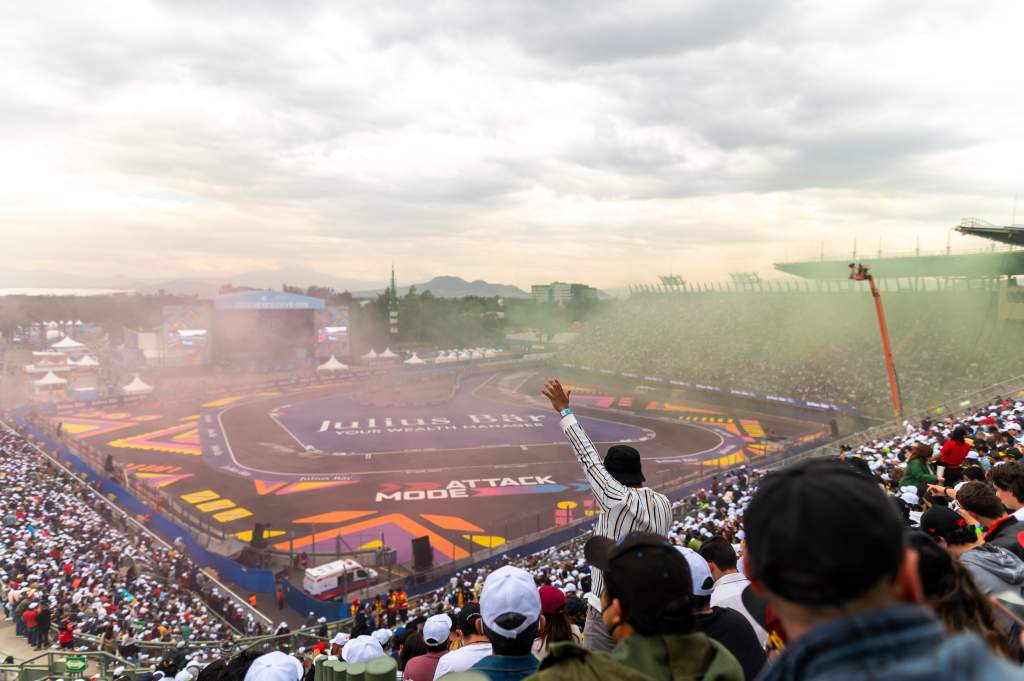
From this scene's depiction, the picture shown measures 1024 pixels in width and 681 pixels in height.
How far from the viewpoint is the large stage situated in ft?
81.0

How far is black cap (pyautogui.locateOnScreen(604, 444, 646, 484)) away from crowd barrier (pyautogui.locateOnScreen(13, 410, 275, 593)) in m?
16.6

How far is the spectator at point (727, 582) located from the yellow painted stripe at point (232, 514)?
2410 cm

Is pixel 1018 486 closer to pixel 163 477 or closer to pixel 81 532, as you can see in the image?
pixel 81 532

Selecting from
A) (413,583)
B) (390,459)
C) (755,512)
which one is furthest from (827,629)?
(390,459)

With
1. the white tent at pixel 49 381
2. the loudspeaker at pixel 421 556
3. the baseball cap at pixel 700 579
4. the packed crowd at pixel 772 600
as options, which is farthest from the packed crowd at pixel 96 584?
the white tent at pixel 49 381

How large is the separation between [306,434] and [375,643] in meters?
36.8

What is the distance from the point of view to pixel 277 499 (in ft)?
90.1

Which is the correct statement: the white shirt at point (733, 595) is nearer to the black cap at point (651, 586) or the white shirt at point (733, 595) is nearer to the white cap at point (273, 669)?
the black cap at point (651, 586)

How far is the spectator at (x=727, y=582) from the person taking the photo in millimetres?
3827

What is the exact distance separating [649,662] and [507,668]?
991 mm

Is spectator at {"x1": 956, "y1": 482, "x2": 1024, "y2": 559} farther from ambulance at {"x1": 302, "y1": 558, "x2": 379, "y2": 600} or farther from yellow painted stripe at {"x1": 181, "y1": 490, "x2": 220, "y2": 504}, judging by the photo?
yellow painted stripe at {"x1": 181, "y1": 490, "x2": 220, "y2": 504}

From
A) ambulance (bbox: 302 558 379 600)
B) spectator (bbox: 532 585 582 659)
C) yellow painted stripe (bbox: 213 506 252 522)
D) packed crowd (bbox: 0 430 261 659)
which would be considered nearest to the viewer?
spectator (bbox: 532 585 582 659)

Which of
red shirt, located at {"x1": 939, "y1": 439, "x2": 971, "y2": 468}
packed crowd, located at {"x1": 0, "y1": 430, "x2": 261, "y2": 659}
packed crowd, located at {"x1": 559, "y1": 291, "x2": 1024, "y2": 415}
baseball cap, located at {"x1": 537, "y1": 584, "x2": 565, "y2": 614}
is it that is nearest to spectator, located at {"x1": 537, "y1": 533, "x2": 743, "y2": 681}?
baseball cap, located at {"x1": 537, "y1": 584, "x2": 565, "y2": 614}

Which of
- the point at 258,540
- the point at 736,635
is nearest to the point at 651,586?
the point at 736,635
